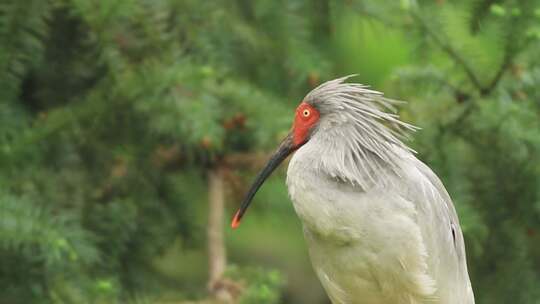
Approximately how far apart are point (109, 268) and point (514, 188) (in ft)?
5.59

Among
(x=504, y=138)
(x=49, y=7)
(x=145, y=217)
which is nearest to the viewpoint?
(x=504, y=138)

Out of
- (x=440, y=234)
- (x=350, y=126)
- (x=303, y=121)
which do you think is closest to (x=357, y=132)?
(x=350, y=126)

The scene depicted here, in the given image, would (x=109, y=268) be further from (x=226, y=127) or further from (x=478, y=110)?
(x=478, y=110)

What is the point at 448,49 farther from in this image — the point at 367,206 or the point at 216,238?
the point at 216,238

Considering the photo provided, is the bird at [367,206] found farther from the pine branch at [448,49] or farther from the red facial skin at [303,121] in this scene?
the pine branch at [448,49]

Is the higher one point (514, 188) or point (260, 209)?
point (514, 188)

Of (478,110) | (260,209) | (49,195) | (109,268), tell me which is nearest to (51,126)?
(49,195)

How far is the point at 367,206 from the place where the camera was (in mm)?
3441

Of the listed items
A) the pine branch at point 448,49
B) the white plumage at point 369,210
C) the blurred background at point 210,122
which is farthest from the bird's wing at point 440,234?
the pine branch at point 448,49

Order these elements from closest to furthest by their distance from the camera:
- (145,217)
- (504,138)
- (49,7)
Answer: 1. (504,138)
2. (49,7)
3. (145,217)

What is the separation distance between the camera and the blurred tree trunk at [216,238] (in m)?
4.57

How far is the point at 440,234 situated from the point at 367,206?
0.34m

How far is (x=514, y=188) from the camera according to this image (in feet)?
15.1

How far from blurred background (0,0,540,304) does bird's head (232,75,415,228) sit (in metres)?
0.70
